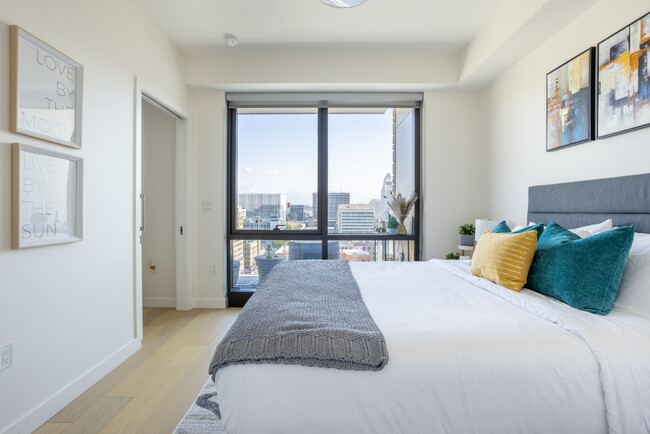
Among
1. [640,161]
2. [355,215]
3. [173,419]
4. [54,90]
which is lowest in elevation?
[173,419]

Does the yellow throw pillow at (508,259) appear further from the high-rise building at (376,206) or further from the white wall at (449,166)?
the high-rise building at (376,206)

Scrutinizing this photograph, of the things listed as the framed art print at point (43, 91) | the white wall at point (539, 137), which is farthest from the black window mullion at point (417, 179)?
the framed art print at point (43, 91)

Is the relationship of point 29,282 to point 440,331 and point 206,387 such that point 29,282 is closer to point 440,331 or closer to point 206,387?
point 206,387

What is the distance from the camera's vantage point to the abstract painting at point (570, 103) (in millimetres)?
2137

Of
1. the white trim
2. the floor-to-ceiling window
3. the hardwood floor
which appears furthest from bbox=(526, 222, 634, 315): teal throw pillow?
the white trim

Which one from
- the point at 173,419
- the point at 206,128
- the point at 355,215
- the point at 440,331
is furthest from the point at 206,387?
the point at 206,128

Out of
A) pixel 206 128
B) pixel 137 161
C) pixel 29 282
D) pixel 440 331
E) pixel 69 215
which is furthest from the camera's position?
pixel 206 128

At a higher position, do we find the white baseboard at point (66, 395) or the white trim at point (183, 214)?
the white trim at point (183, 214)

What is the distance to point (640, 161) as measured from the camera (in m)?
1.82

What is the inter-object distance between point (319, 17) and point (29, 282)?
2683 mm

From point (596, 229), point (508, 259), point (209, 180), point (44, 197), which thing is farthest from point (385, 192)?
point (44, 197)

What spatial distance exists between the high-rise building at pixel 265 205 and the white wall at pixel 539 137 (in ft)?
7.43

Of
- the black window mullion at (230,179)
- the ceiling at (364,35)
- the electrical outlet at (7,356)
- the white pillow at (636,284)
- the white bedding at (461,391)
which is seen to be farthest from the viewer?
the black window mullion at (230,179)

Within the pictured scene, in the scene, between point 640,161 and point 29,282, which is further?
point 640,161
